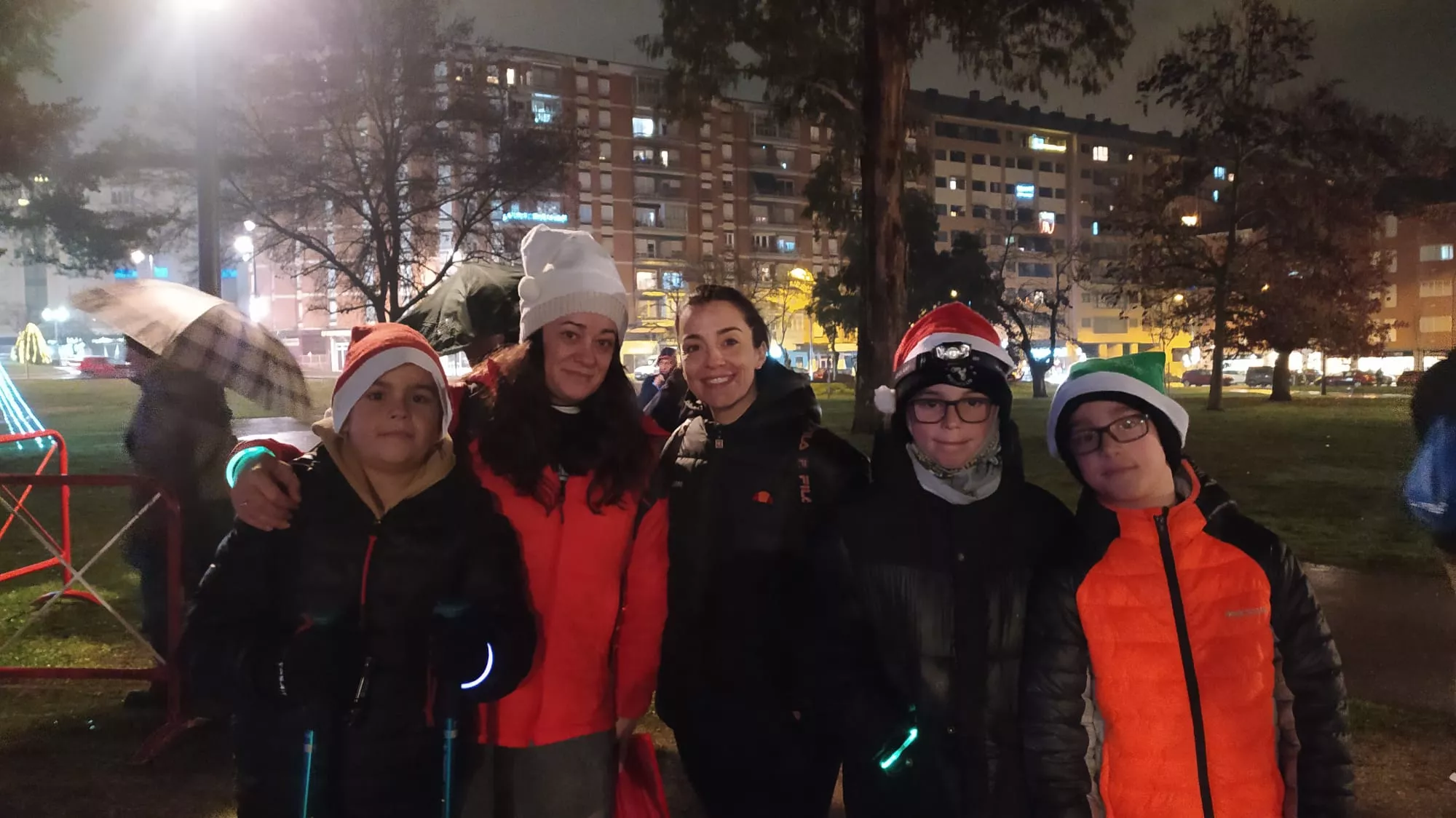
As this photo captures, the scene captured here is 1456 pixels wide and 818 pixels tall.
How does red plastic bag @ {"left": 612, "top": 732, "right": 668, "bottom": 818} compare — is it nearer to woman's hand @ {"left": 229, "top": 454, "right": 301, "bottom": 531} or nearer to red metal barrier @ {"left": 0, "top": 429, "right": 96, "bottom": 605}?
woman's hand @ {"left": 229, "top": 454, "right": 301, "bottom": 531}

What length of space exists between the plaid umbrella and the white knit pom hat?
1.97 meters

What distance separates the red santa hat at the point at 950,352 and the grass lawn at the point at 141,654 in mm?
2123

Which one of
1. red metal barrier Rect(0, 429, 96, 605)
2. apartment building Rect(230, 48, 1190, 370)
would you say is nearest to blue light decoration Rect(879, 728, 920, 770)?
red metal barrier Rect(0, 429, 96, 605)

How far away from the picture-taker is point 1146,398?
7.41ft

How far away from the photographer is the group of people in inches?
82.1

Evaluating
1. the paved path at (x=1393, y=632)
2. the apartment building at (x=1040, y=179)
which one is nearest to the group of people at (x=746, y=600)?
the paved path at (x=1393, y=632)

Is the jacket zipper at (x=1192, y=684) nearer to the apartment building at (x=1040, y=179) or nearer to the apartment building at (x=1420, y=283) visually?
the apartment building at (x=1420, y=283)

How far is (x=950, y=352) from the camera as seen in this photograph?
2402 millimetres

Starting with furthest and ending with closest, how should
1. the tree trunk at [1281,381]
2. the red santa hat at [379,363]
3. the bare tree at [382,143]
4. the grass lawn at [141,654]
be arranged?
the tree trunk at [1281,381] → the bare tree at [382,143] → the grass lawn at [141,654] → the red santa hat at [379,363]

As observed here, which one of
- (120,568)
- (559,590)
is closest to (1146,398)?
(559,590)

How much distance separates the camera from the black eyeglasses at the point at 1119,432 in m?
2.26

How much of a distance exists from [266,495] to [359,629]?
1.28 ft

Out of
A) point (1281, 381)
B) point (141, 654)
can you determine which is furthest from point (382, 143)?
point (1281, 381)

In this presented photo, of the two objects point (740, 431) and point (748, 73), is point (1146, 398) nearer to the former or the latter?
point (740, 431)
